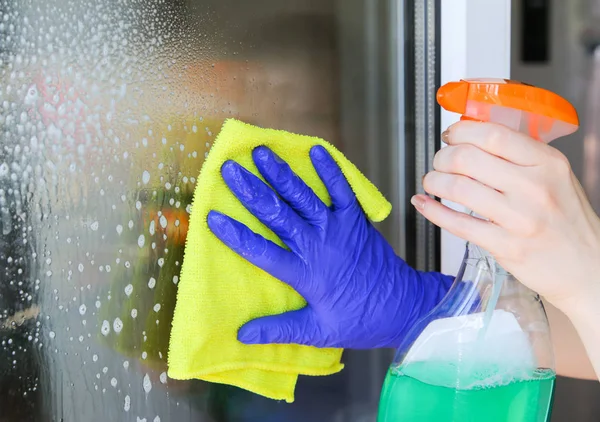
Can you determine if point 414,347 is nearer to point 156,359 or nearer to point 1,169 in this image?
point 156,359

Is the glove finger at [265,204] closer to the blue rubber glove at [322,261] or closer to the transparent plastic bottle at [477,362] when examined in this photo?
the blue rubber glove at [322,261]

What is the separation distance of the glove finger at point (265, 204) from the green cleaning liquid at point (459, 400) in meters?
0.21

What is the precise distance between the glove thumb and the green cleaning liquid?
159 millimetres

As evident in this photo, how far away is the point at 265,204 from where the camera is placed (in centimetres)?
70

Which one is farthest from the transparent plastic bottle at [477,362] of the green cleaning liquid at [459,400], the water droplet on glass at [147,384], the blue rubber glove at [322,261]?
the water droplet on glass at [147,384]

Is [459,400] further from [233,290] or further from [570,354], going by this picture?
[570,354]

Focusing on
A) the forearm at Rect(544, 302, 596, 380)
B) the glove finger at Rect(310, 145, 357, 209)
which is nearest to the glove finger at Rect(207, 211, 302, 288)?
the glove finger at Rect(310, 145, 357, 209)

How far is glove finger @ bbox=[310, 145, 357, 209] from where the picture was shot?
2.47ft

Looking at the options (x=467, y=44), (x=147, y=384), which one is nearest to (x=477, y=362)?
(x=147, y=384)

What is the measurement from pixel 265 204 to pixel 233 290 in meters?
0.11

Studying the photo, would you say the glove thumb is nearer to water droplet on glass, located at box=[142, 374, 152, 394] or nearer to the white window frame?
water droplet on glass, located at box=[142, 374, 152, 394]

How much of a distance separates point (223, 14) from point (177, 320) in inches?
15.3

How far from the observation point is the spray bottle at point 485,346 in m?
0.57

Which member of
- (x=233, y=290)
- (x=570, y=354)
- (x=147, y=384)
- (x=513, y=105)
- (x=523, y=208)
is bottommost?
(x=570, y=354)
